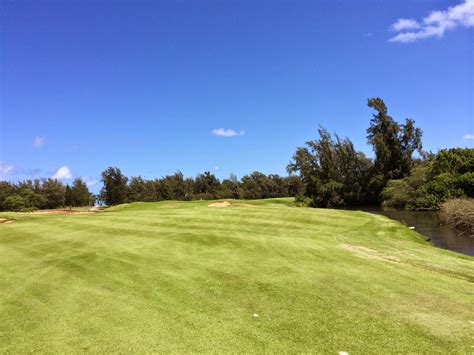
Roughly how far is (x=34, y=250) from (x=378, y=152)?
53.5 meters

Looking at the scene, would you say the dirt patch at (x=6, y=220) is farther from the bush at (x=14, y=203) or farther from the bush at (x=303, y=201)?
the bush at (x=14, y=203)

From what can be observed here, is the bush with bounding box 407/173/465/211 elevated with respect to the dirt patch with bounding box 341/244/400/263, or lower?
elevated

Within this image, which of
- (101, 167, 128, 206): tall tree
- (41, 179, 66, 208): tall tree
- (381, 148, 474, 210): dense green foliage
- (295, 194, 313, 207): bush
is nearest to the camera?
(381, 148, 474, 210): dense green foliage

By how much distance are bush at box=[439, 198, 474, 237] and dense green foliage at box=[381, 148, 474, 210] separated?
819cm

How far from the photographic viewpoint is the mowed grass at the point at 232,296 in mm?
5297

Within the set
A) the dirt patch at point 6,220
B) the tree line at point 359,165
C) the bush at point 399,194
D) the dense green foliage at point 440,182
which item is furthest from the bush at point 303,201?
the dirt patch at point 6,220

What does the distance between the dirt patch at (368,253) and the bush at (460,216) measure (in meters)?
10.7

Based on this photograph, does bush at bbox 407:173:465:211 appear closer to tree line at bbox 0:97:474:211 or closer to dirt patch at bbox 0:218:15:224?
tree line at bbox 0:97:474:211

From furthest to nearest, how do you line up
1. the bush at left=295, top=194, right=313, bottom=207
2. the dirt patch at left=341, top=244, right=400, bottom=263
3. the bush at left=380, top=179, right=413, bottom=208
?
the bush at left=295, top=194, right=313, bottom=207 → the bush at left=380, top=179, right=413, bottom=208 → the dirt patch at left=341, top=244, right=400, bottom=263

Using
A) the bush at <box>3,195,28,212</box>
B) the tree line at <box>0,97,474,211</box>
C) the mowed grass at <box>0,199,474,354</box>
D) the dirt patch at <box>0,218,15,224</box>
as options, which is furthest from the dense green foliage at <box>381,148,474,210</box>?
the bush at <box>3,195,28,212</box>

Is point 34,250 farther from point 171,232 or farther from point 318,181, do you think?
point 318,181

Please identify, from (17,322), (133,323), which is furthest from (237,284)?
(17,322)

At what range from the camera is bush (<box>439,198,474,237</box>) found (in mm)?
20641

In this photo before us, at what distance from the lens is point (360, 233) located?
640 inches
